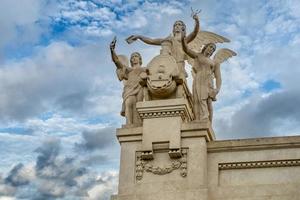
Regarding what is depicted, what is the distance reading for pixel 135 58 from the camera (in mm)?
19719

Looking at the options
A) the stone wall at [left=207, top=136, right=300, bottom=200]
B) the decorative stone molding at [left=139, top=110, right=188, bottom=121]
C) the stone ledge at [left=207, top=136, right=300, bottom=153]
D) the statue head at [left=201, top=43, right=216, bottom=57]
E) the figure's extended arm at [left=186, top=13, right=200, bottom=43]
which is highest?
the figure's extended arm at [left=186, top=13, right=200, bottom=43]

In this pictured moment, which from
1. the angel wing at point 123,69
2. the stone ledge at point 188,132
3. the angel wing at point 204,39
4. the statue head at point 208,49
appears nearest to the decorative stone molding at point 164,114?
the stone ledge at point 188,132

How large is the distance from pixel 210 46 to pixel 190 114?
212cm

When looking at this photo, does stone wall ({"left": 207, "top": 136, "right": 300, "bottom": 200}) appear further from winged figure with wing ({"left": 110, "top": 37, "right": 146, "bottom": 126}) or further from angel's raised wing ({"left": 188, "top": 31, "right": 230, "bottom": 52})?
angel's raised wing ({"left": 188, "top": 31, "right": 230, "bottom": 52})

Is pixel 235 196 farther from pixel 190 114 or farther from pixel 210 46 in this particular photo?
pixel 210 46

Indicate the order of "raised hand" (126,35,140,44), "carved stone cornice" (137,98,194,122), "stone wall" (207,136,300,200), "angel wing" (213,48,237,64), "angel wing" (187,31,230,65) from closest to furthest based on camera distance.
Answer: "stone wall" (207,136,300,200) < "carved stone cornice" (137,98,194,122) < "angel wing" (213,48,237,64) < "angel wing" (187,31,230,65) < "raised hand" (126,35,140,44)

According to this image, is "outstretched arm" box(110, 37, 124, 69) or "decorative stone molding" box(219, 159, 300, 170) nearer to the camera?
"decorative stone molding" box(219, 159, 300, 170)

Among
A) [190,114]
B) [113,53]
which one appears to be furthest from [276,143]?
[113,53]

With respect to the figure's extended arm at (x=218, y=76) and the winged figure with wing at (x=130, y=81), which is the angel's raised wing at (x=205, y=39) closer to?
the figure's extended arm at (x=218, y=76)

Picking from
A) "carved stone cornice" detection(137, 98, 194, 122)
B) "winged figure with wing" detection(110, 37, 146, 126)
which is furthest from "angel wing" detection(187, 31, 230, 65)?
"carved stone cornice" detection(137, 98, 194, 122)

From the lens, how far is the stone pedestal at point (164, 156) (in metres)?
17.2

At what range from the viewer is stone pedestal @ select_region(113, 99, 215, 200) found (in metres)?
17.2

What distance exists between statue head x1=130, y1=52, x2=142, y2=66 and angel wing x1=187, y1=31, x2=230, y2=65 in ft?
4.79

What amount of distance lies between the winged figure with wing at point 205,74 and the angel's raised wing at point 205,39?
23 cm
